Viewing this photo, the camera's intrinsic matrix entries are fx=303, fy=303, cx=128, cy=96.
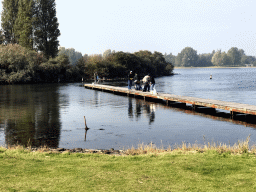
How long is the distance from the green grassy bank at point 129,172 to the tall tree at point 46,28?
72745 mm

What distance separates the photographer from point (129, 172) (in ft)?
25.9

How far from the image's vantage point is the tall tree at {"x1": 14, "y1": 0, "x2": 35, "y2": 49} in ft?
252

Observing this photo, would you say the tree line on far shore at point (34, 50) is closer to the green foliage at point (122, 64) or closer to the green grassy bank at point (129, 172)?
the green foliage at point (122, 64)

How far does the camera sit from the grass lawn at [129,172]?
22.5ft

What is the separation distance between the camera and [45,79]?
7644cm

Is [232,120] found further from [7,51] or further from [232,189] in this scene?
[7,51]

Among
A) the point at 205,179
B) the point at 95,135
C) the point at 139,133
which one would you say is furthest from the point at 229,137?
the point at 205,179

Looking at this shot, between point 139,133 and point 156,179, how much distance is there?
9324 millimetres

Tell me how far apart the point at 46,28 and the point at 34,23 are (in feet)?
10.4

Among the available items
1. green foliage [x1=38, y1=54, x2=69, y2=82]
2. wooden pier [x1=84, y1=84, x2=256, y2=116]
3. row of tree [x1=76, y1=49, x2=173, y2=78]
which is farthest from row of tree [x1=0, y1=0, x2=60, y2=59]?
wooden pier [x1=84, y1=84, x2=256, y2=116]

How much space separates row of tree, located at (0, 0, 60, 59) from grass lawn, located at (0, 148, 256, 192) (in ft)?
238

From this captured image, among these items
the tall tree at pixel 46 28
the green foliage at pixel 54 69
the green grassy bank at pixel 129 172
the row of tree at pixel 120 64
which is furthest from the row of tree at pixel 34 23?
the green grassy bank at pixel 129 172

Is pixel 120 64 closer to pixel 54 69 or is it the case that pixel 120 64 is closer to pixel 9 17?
pixel 54 69

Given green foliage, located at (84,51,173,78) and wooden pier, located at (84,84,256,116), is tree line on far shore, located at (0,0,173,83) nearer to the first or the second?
green foliage, located at (84,51,173,78)
